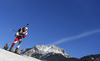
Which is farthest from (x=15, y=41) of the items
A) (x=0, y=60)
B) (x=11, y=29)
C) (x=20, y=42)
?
(x=0, y=60)

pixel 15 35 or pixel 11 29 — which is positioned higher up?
pixel 11 29

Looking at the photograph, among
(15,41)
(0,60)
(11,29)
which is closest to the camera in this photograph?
(0,60)

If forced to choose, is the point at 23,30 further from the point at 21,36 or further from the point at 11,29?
the point at 11,29

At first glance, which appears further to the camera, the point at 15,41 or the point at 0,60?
the point at 15,41

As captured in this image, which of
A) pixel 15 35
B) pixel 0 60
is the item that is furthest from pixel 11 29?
pixel 0 60

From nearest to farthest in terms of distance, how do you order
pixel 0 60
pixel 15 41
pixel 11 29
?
pixel 0 60 < pixel 15 41 < pixel 11 29

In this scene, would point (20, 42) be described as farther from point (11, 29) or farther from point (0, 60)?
point (0, 60)

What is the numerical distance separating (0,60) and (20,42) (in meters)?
7.59

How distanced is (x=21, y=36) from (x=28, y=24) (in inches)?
46.7

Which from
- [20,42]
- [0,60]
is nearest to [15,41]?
[20,42]

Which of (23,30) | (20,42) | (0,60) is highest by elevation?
(23,30)

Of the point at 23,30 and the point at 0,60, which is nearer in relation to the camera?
the point at 0,60

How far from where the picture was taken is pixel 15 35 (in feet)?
41.6

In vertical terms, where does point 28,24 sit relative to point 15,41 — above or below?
above
